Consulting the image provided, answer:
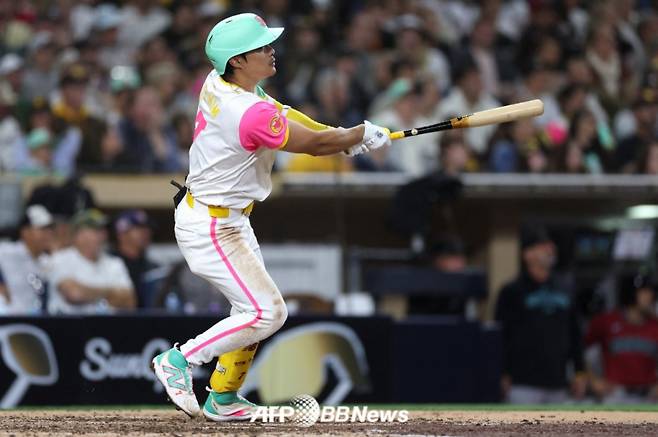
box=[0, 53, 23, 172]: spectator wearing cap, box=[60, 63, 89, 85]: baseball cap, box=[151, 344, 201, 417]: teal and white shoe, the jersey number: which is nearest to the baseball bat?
the jersey number

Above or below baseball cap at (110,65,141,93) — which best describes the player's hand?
below

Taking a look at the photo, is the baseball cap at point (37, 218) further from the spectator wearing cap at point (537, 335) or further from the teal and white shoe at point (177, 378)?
the teal and white shoe at point (177, 378)

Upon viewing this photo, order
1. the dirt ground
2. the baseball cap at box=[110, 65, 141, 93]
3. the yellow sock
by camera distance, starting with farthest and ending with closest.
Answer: the baseball cap at box=[110, 65, 141, 93] → the yellow sock → the dirt ground

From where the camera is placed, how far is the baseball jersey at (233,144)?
291 inches

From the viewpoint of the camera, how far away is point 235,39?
7.56 metres

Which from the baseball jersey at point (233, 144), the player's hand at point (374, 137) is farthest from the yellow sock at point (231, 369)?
the player's hand at point (374, 137)

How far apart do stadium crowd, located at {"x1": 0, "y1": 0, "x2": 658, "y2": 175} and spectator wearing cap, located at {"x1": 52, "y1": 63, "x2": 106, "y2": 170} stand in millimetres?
13

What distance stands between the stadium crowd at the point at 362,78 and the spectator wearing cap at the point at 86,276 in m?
1.82

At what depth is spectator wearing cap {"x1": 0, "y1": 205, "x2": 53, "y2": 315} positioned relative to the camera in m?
11.2

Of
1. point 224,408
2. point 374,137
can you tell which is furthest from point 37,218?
point 374,137

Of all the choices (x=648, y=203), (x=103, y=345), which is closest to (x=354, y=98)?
(x=648, y=203)

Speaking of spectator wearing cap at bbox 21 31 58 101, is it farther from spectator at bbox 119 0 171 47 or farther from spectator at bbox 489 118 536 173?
spectator at bbox 489 118 536 173

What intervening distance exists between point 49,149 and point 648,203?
19.1ft

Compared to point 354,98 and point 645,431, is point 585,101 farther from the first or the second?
point 645,431
